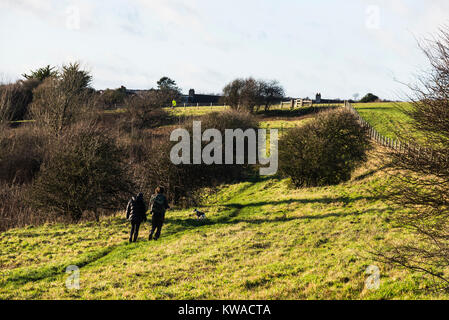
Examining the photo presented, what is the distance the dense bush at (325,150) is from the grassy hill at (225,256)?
21.0ft

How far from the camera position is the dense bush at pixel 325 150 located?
30.3 meters

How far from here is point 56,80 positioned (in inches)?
1759

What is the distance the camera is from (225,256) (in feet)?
45.1

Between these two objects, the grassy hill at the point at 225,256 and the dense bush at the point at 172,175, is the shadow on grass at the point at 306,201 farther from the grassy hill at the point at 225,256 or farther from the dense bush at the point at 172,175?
the dense bush at the point at 172,175

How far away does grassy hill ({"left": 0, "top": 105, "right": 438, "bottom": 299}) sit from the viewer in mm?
10102

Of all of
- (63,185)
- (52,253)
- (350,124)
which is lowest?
(52,253)

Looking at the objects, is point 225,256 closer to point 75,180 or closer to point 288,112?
point 75,180

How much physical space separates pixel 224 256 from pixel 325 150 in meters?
19.0

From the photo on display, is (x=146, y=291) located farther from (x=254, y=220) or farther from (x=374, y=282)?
(x=254, y=220)

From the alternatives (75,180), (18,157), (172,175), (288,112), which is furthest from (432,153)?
(288,112)

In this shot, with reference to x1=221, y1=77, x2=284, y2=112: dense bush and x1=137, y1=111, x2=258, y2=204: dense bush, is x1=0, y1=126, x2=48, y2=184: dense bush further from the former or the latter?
x1=221, y1=77, x2=284, y2=112: dense bush
